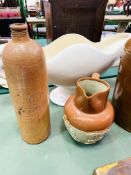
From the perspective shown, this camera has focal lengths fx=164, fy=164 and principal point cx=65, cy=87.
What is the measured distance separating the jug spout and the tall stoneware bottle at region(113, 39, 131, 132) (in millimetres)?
63

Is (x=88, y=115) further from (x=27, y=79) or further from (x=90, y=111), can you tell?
(x=27, y=79)

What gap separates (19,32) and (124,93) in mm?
273

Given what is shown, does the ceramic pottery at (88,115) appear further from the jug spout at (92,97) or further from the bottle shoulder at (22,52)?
the bottle shoulder at (22,52)

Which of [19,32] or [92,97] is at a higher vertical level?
[19,32]

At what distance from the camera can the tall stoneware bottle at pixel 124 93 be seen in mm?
371

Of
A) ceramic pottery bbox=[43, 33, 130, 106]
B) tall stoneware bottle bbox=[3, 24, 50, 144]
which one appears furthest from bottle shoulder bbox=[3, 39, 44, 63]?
ceramic pottery bbox=[43, 33, 130, 106]

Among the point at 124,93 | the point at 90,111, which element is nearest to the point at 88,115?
the point at 90,111

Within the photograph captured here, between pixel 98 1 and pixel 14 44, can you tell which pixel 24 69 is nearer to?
pixel 14 44

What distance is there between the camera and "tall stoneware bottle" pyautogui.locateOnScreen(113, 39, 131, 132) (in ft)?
1.22

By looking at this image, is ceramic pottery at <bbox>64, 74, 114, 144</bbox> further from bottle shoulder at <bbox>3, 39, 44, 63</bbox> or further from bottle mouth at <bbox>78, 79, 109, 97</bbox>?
bottle shoulder at <bbox>3, 39, 44, 63</bbox>

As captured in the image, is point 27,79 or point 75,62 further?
point 75,62

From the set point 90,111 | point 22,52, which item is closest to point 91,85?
point 90,111

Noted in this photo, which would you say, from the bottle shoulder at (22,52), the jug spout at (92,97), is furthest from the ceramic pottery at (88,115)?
the bottle shoulder at (22,52)

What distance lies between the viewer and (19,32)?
0.93 ft
